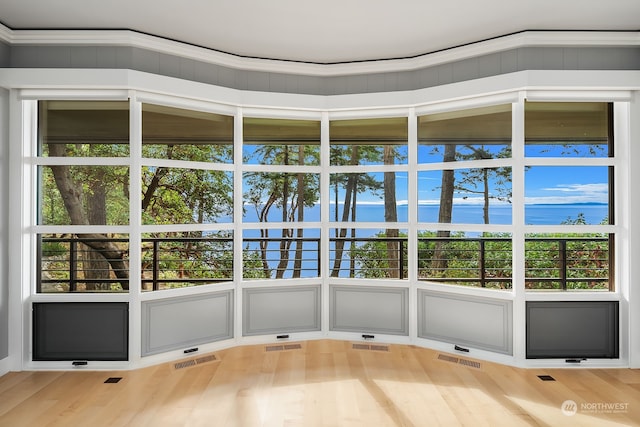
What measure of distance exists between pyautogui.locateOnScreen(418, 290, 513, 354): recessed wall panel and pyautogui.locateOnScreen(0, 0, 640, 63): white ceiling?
250cm

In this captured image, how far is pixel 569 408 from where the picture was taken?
3.29 meters

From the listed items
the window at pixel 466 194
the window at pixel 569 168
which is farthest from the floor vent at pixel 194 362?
the window at pixel 569 168

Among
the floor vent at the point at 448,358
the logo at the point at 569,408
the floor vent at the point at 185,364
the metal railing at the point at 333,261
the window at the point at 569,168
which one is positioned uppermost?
the window at the point at 569,168

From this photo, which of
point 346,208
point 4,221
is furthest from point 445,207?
point 4,221

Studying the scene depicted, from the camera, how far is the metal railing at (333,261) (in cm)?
424

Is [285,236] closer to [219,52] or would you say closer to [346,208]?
[346,208]

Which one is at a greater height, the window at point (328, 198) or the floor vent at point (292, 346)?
the window at point (328, 198)

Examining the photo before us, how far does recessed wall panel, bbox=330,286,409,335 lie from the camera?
4.96 meters

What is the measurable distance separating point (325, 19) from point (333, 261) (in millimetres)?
2531

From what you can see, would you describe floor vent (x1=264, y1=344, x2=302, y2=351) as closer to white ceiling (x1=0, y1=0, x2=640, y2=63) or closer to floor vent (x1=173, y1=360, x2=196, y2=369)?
floor vent (x1=173, y1=360, x2=196, y2=369)

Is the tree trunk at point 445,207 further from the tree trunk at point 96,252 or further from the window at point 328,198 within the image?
the tree trunk at point 96,252

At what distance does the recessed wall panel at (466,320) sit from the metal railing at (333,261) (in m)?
0.20

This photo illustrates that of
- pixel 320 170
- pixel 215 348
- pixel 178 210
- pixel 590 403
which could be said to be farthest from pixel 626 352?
pixel 178 210

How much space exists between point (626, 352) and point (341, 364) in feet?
8.55
